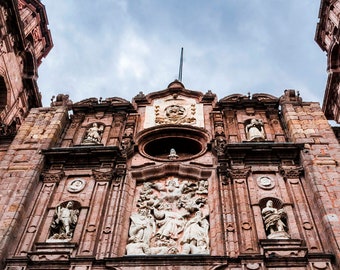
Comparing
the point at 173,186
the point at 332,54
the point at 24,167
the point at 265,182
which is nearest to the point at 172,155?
the point at 173,186

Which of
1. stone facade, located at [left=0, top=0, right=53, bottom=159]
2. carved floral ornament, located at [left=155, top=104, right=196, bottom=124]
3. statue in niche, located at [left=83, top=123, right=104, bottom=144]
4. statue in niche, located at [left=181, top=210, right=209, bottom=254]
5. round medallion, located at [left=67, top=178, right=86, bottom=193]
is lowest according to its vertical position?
statue in niche, located at [left=181, top=210, right=209, bottom=254]

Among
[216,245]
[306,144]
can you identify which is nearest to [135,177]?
[216,245]

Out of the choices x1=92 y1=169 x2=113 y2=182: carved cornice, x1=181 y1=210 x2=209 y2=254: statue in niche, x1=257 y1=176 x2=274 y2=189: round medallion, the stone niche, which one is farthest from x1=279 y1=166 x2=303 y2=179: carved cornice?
x1=92 y1=169 x2=113 y2=182: carved cornice

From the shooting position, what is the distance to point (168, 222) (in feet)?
45.5

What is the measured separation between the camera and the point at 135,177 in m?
16.1

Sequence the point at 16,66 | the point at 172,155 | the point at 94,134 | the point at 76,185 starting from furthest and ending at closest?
1. the point at 16,66
2. the point at 94,134
3. the point at 172,155
4. the point at 76,185

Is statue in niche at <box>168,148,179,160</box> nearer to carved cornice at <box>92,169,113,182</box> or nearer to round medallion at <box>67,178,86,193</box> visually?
carved cornice at <box>92,169,113,182</box>

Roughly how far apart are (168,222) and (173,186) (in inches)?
72.9

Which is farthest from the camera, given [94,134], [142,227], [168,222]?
[94,134]

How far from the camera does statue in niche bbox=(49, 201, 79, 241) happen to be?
526 inches

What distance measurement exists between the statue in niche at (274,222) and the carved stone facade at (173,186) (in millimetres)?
38

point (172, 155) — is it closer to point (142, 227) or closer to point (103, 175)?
point (103, 175)

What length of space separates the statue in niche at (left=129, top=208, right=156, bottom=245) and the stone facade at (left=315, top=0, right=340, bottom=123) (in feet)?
54.1

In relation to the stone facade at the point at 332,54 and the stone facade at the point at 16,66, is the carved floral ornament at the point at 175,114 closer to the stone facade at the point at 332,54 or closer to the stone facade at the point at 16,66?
the stone facade at the point at 16,66
